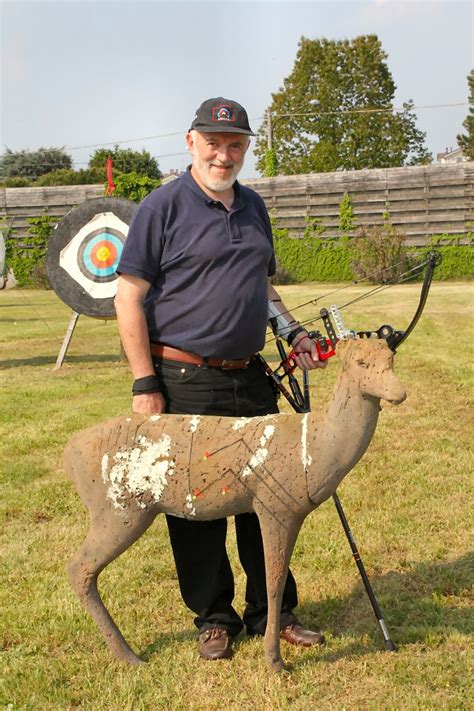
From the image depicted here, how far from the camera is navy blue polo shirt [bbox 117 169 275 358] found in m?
3.09

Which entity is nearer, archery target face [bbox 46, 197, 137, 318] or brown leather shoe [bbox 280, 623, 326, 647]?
brown leather shoe [bbox 280, 623, 326, 647]

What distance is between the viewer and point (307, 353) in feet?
11.3

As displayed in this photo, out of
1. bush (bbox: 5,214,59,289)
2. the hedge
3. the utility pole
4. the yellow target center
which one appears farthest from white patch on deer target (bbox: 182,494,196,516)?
the utility pole

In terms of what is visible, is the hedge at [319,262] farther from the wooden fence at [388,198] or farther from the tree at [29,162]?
the tree at [29,162]

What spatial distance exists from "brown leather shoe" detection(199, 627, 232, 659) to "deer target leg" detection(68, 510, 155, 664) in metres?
0.36

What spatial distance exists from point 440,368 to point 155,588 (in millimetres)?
6179

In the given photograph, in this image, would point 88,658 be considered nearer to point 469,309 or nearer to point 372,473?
point 372,473

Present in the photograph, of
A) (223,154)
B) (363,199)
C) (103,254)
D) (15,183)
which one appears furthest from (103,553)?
(15,183)

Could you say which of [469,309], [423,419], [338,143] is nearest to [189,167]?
[423,419]

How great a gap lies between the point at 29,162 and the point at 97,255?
46676 millimetres

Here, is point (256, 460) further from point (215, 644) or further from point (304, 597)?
point (304, 597)

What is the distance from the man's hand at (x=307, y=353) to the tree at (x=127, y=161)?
45.4m

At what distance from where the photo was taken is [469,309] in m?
13.9

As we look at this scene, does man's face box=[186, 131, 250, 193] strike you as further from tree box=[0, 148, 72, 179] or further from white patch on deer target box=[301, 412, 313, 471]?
tree box=[0, 148, 72, 179]
